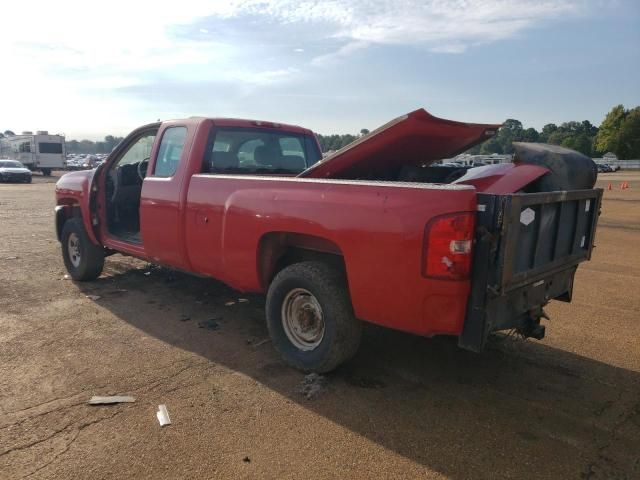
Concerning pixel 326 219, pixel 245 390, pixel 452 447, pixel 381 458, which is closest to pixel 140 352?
pixel 245 390

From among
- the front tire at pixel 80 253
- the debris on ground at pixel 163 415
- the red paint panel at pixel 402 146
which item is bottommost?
the debris on ground at pixel 163 415

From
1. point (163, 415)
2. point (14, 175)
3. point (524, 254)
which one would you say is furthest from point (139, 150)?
point (14, 175)

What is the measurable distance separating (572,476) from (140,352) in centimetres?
327

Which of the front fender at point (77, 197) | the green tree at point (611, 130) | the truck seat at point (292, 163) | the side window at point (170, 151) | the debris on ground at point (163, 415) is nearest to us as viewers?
the debris on ground at point (163, 415)

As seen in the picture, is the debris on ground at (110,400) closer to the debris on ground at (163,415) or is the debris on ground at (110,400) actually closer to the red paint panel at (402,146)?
the debris on ground at (163,415)

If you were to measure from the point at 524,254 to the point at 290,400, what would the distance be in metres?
1.84

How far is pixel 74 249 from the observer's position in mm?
6703

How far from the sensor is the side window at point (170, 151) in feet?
16.5

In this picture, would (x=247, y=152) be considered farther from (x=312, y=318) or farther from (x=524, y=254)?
(x=524, y=254)

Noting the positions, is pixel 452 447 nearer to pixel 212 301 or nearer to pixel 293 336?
pixel 293 336

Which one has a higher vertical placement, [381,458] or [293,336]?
[293,336]

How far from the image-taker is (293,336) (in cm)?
396

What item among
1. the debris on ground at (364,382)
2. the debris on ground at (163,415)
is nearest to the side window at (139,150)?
the debris on ground at (163,415)

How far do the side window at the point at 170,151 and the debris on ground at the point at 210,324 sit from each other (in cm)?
152
